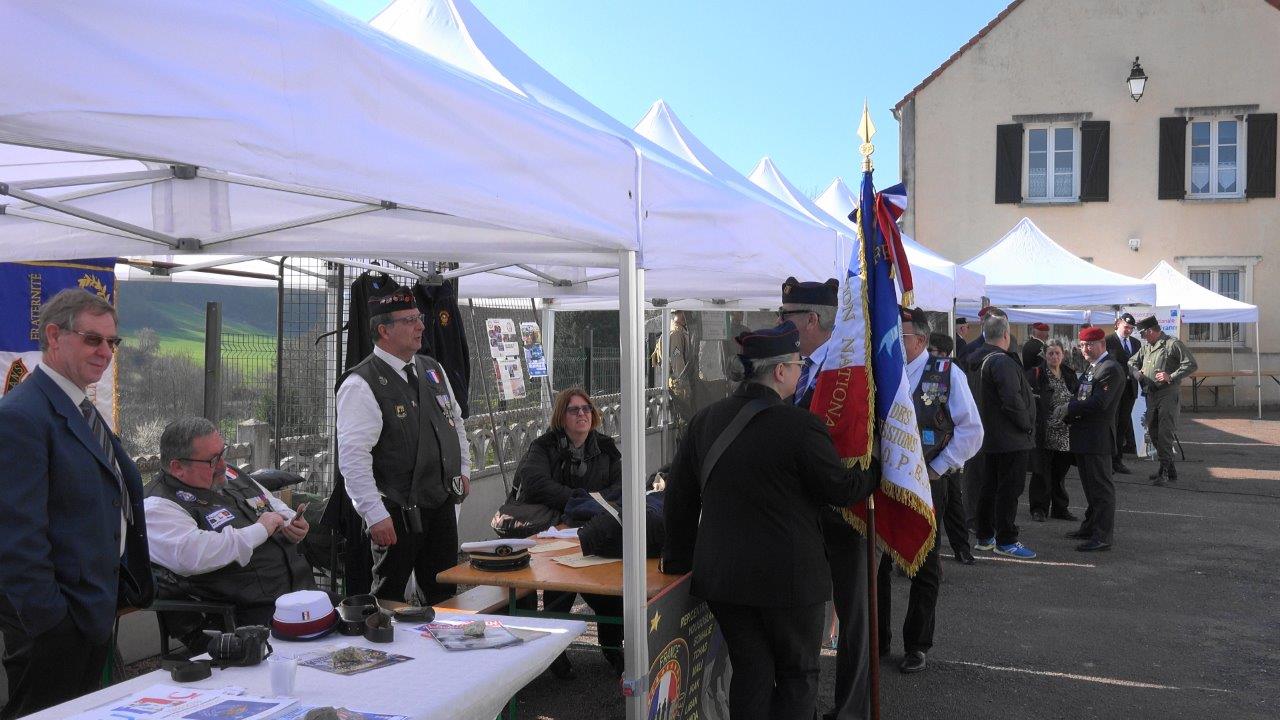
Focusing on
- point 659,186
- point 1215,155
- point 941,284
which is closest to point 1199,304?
point 1215,155

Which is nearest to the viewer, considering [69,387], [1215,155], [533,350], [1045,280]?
[69,387]

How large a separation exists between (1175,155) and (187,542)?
21013mm

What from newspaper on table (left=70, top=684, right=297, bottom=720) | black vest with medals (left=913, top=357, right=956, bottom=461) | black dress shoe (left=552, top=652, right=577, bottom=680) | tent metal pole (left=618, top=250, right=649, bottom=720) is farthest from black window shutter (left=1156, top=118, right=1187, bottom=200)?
newspaper on table (left=70, top=684, right=297, bottom=720)

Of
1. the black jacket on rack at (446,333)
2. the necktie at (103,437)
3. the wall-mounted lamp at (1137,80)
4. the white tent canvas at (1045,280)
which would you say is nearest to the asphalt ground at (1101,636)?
the black jacket on rack at (446,333)

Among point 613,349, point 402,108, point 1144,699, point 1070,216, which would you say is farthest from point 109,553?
point 1070,216

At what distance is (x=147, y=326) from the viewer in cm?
623

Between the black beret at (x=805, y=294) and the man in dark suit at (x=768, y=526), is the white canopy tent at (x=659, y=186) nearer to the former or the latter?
the black beret at (x=805, y=294)

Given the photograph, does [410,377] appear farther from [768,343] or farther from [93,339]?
[768,343]

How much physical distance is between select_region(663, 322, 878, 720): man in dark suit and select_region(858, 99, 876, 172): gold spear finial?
100 centimetres

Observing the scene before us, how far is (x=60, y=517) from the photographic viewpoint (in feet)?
9.20

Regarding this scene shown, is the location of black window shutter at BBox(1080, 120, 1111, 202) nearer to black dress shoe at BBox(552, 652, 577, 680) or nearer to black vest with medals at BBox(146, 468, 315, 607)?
black dress shoe at BBox(552, 652, 577, 680)

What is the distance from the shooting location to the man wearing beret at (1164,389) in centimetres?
1135

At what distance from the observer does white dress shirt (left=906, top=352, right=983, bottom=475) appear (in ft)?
17.1

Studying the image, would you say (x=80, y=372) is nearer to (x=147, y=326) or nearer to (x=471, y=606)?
(x=471, y=606)
